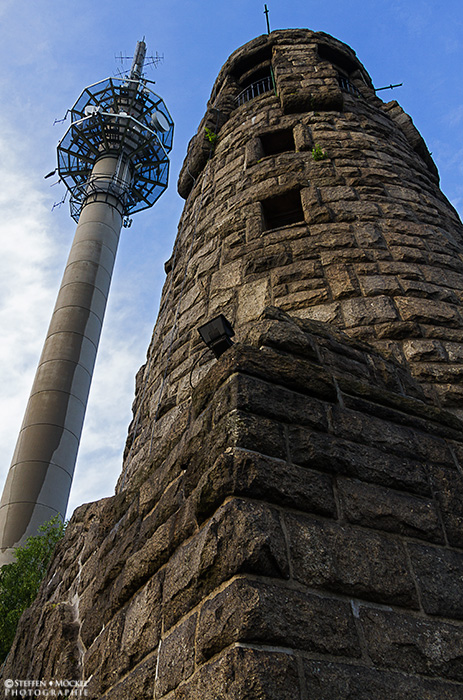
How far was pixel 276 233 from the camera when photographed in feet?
16.7

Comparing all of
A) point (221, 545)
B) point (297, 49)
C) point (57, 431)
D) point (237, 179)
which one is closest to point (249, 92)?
point (297, 49)

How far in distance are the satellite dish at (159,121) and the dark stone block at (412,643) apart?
25557 millimetres

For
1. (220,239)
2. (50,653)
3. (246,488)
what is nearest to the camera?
(246,488)

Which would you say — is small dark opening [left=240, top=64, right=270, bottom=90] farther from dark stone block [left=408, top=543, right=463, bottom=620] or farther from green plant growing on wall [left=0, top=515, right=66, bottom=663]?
dark stone block [left=408, top=543, right=463, bottom=620]

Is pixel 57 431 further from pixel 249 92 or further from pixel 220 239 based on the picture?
pixel 220 239

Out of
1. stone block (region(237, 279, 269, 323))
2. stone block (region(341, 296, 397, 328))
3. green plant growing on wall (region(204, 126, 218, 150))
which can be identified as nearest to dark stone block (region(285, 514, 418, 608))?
stone block (region(341, 296, 397, 328))

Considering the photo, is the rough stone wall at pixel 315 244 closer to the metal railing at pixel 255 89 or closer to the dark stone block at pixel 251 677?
the metal railing at pixel 255 89

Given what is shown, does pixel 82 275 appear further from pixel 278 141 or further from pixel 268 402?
pixel 268 402

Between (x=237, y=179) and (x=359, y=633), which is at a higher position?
(x=237, y=179)

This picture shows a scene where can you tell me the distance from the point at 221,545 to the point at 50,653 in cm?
232

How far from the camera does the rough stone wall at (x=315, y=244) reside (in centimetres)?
421

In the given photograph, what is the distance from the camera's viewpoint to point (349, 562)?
2205 millimetres

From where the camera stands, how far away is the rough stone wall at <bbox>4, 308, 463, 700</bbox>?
75.0 inches

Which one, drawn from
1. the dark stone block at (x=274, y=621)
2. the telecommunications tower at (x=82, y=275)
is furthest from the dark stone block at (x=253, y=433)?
the telecommunications tower at (x=82, y=275)
